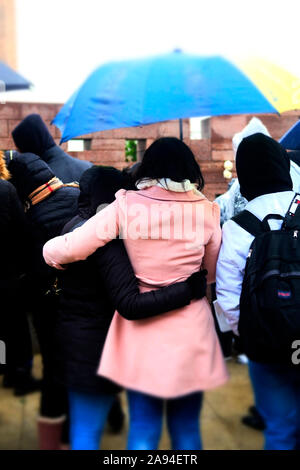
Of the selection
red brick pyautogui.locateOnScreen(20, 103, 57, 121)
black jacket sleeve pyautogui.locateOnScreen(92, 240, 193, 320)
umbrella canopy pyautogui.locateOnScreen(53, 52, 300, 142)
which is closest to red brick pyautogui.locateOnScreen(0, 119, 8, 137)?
red brick pyautogui.locateOnScreen(20, 103, 57, 121)

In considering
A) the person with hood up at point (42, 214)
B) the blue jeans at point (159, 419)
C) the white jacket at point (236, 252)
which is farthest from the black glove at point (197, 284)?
the person with hood up at point (42, 214)

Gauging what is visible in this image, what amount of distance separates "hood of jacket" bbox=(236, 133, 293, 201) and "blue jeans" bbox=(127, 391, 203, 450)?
2.91ft

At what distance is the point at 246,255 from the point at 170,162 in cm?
49

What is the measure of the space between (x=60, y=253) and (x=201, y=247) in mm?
554

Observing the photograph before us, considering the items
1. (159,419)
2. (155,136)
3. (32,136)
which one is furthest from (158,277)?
(155,136)

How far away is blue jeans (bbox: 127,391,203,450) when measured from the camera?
71.1 inches

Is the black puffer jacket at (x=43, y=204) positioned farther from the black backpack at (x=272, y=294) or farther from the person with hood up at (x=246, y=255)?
the black backpack at (x=272, y=294)

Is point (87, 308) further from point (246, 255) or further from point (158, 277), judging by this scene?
point (246, 255)

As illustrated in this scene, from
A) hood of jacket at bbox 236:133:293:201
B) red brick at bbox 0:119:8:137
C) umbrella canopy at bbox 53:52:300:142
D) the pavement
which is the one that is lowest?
the pavement

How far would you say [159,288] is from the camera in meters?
1.80

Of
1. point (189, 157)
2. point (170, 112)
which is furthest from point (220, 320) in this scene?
point (170, 112)

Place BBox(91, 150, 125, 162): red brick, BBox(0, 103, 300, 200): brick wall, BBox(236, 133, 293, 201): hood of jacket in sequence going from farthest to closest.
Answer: BBox(91, 150, 125, 162): red brick < BBox(0, 103, 300, 200): brick wall < BBox(236, 133, 293, 201): hood of jacket

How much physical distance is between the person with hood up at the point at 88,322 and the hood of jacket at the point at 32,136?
116 centimetres

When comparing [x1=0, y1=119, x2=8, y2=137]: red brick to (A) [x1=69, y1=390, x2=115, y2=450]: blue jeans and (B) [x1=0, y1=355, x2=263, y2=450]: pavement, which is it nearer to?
(B) [x1=0, y1=355, x2=263, y2=450]: pavement
